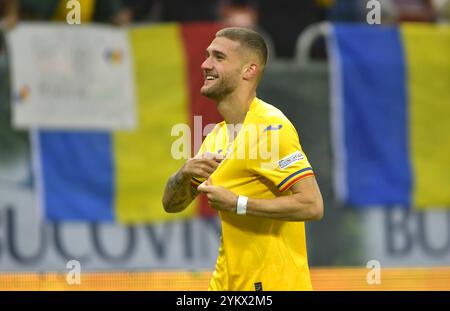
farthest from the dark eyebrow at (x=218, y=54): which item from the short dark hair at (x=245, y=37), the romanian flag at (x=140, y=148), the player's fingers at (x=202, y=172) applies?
the romanian flag at (x=140, y=148)

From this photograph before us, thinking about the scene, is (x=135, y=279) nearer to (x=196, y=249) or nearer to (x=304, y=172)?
(x=196, y=249)

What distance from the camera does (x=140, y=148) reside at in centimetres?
1132

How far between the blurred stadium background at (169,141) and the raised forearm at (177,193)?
4406mm

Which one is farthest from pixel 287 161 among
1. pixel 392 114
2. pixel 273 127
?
pixel 392 114

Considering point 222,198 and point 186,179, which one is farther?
point 186,179

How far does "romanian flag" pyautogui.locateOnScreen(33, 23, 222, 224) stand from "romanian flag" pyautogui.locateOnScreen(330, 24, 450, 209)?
1567 mm

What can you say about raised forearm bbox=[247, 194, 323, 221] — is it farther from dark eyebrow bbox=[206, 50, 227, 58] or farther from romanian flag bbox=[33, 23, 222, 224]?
romanian flag bbox=[33, 23, 222, 224]

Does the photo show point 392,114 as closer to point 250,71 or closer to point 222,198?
point 250,71

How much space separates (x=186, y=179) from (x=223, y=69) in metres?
0.72

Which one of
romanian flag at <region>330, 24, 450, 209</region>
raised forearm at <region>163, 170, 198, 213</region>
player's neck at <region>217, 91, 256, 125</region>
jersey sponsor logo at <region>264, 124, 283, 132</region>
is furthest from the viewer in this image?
romanian flag at <region>330, 24, 450, 209</region>

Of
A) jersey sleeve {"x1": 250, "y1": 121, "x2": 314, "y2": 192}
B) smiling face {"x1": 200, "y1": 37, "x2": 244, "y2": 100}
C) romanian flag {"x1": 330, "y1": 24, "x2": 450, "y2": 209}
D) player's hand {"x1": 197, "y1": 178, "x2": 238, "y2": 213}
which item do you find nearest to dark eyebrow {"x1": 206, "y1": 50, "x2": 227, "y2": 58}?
smiling face {"x1": 200, "y1": 37, "x2": 244, "y2": 100}

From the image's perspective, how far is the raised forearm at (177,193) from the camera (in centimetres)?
641

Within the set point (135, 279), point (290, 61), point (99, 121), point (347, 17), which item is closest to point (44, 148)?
point (99, 121)

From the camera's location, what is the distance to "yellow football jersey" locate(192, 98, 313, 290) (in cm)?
595
